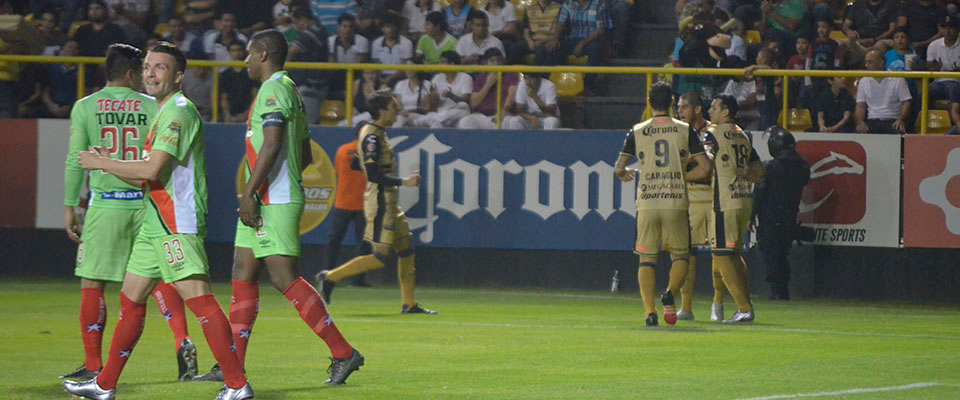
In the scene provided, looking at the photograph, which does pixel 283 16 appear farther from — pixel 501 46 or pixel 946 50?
pixel 946 50

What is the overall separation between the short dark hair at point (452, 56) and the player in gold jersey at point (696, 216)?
604cm

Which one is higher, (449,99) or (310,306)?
(449,99)

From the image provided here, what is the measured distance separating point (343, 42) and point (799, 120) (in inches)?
259

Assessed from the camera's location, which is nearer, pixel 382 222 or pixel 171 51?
pixel 171 51

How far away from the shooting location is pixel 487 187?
1830 cm

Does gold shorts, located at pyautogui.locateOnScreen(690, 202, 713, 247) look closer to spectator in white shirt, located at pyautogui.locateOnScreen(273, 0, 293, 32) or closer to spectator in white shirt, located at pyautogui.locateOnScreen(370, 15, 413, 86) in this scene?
spectator in white shirt, located at pyautogui.locateOnScreen(370, 15, 413, 86)

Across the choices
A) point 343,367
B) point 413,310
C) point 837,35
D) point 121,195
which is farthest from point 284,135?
point 837,35

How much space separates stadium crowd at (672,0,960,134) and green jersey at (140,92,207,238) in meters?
10.6

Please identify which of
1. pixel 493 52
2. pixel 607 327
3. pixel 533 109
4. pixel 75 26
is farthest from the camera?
pixel 75 26

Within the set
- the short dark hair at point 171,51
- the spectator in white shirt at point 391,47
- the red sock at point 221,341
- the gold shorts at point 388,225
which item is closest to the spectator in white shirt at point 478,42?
the spectator in white shirt at point 391,47

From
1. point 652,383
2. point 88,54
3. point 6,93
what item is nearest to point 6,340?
point 652,383

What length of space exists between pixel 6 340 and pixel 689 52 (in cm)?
1003

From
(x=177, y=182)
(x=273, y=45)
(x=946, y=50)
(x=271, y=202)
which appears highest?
(x=946, y=50)

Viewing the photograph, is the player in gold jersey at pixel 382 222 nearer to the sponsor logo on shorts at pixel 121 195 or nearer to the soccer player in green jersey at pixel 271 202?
the sponsor logo on shorts at pixel 121 195
